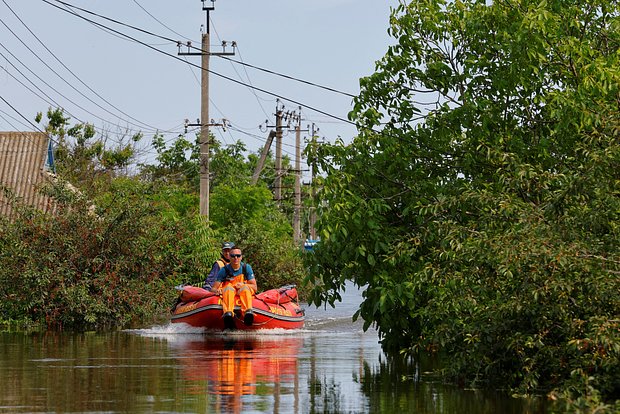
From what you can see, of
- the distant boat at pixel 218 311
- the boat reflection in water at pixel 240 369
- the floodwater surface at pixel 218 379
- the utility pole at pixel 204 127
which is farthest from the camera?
the utility pole at pixel 204 127

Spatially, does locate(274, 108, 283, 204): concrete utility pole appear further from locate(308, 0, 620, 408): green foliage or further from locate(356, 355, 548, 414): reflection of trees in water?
locate(356, 355, 548, 414): reflection of trees in water

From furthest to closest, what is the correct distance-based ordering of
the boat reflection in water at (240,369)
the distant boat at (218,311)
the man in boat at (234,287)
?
the distant boat at (218,311)
the man in boat at (234,287)
the boat reflection in water at (240,369)

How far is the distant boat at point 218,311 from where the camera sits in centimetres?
2778

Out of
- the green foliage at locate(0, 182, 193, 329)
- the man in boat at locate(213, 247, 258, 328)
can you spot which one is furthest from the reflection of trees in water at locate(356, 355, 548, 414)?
the green foliage at locate(0, 182, 193, 329)

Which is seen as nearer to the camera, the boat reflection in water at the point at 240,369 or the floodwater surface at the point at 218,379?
the floodwater surface at the point at 218,379

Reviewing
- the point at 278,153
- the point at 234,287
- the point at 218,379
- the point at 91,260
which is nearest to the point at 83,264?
the point at 91,260

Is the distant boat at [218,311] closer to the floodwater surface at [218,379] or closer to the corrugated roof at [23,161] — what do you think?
the floodwater surface at [218,379]

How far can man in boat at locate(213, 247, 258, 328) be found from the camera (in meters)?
27.5

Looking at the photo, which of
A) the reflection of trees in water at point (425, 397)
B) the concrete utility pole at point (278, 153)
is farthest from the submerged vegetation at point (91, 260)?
the concrete utility pole at point (278, 153)

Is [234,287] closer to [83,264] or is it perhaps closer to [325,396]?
[83,264]

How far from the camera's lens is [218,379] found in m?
16.5

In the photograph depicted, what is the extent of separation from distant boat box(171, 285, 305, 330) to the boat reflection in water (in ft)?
Answer: 2.13

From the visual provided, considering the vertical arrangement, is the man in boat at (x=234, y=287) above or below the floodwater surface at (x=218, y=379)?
above

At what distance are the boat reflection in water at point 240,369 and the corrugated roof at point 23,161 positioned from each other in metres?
14.7
